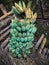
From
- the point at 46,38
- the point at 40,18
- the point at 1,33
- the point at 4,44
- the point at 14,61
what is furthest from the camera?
the point at 40,18

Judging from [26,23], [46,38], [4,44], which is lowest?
[46,38]

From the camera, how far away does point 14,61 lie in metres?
3.60

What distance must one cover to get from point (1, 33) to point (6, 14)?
109 centimetres

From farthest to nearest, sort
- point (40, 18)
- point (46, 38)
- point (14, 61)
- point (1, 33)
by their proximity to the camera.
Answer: point (40, 18) → point (46, 38) → point (1, 33) → point (14, 61)

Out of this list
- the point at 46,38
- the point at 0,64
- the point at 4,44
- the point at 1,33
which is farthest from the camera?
the point at 46,38

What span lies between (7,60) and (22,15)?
713 mm

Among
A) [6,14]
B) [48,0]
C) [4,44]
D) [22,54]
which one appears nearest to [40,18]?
[48,0]

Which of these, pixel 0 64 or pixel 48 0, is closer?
pixel 0 64

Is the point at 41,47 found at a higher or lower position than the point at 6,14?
lower

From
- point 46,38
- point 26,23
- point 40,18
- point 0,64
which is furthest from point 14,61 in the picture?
point 40,18

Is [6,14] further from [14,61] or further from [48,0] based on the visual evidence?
[14,61]

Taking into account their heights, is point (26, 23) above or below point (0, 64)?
above

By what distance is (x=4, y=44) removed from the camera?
167 inches

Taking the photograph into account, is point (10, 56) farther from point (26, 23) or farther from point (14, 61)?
point (26, 23)
